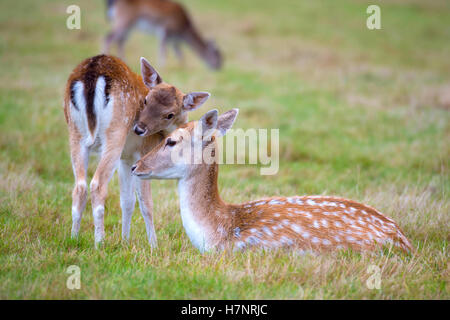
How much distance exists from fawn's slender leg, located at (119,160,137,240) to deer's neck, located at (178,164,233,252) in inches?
27.3

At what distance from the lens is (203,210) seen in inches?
155

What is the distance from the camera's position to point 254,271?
342 centimetres

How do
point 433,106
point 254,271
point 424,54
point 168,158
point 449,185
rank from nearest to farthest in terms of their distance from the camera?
1. point 254,271
2. point 168,158
3. point 449,185
4. point 433,106
5. point 424,54

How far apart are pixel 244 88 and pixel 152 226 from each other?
22.5ft

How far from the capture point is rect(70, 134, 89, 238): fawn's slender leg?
392 cm

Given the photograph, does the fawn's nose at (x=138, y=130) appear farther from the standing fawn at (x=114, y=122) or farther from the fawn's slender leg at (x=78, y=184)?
the fawn's slender leg at (x=78, y=184)

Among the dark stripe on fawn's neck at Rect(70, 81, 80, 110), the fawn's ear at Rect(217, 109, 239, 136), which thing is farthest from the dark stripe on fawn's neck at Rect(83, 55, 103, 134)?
the fawn's ear at Rect(217, 109, 239, 136)

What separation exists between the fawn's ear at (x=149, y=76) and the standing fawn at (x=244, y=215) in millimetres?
850

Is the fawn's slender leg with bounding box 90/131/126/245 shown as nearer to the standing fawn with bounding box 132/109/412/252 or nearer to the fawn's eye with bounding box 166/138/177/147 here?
the standing fawn with bounding box 132/109/412/252

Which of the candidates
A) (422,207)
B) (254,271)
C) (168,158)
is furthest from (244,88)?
(254,271)

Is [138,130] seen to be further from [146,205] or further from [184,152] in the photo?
[146,205]

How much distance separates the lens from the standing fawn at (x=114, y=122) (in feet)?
12.9

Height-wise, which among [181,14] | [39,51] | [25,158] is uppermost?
[181,14]
